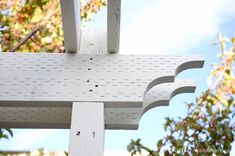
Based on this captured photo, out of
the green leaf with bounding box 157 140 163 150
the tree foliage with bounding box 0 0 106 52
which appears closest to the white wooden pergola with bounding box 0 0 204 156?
the green leaf with bounding box 157 140 163 150

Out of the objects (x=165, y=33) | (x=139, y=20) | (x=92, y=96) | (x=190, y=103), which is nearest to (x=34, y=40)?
(x=139, y=20)

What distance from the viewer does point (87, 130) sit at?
1.15 metres

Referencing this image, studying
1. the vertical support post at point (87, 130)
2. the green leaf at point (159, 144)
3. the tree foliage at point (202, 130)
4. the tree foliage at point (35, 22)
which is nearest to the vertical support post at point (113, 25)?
Answer: the vertical support post at point (87, 130)

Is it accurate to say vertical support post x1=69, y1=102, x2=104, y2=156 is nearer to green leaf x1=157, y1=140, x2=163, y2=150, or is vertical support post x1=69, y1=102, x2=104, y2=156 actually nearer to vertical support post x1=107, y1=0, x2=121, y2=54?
vertical support post x1=107, y1=0, x2=121, y2=54

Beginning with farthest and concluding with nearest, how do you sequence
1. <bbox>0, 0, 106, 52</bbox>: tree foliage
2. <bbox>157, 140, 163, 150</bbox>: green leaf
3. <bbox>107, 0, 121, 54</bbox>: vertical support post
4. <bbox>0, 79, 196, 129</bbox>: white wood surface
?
<bbox>0, 0, 106, 52</bbox>: tree foliage
<bbox>157, 140, 163, 150</bbox>: green leaf
<bbox>0, 79, 196, 129</bbox>: white wood surface
<bbox>107, 0, 121, 54</bbox>: vertical support post

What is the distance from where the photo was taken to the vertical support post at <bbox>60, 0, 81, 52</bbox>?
1.10 m

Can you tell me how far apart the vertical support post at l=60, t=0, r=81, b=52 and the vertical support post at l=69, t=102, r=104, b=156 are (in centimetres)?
23

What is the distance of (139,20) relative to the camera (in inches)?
Result: 118

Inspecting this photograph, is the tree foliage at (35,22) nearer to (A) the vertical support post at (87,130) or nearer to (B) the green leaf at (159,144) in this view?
(B) the green leaf at (159,144)

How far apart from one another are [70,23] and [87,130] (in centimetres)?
36

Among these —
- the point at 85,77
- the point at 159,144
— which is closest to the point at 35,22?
the point at 159,144

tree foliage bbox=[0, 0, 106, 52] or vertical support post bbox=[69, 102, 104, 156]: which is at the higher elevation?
tree foliage bbox=[0, 0, 106, 52]

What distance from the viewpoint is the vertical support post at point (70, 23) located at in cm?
110

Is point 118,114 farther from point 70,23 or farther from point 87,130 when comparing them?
point 70,23
